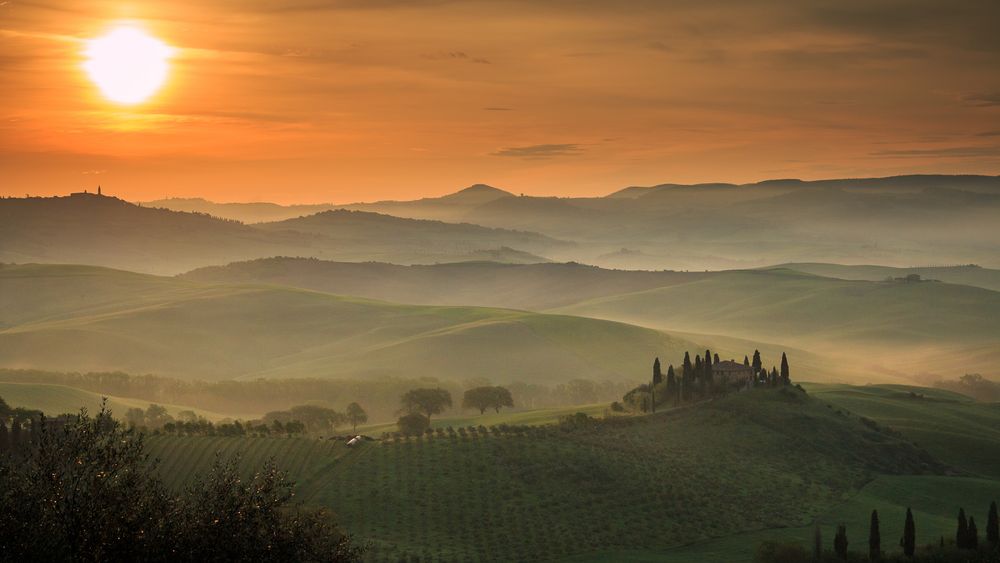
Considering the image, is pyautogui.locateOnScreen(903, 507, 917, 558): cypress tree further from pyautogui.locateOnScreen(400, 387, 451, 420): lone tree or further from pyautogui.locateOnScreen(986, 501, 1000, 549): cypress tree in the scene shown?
pyautogui.locateOnScreen(400, 387, 451, 420): lone tree

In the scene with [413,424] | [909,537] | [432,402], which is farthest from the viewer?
[432,402]

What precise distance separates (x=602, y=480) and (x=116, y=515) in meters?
70.7

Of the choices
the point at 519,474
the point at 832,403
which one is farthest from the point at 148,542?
the point at 832,403

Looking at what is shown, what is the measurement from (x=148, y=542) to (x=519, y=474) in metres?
67.5

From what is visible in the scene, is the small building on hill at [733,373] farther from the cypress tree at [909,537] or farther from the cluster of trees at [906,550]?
the cypress tree at [909,537]

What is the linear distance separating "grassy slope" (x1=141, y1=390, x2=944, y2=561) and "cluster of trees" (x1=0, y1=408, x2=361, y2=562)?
37737mm

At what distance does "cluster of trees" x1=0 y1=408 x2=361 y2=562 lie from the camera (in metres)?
47.4

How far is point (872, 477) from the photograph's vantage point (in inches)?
4783

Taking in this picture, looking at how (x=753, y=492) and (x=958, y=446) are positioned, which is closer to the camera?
(x=753, y=492)

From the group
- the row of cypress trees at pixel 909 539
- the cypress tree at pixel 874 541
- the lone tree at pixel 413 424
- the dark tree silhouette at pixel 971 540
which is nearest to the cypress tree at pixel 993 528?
the row of cypress trees at pixel 909 539

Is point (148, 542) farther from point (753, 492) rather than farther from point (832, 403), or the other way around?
point (832, 403)

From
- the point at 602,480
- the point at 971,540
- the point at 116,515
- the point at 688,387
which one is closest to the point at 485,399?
the point at 688,387

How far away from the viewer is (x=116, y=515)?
48.1 meters

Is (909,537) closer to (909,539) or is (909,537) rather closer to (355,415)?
(909,539)
